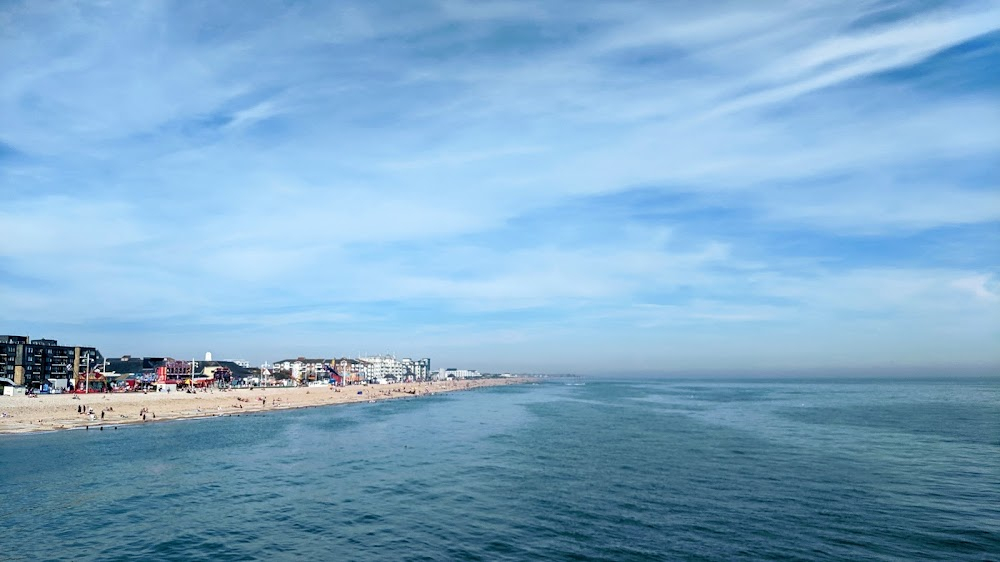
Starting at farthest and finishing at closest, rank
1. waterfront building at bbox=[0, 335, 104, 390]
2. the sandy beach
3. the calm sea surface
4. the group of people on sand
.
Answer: waterfront building at bbox=[0, 335, 104, 390], the group of people on sand, the sandy beach, the calm sea surface

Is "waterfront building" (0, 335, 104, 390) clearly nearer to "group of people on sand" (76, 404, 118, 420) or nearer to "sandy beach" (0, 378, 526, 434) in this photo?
"sandy beach" (0, 378, 526, 434)

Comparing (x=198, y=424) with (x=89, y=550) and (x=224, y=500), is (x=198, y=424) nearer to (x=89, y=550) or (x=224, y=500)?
(x=224, y=500)

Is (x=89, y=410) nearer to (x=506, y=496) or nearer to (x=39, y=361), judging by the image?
(x=39, y=361)

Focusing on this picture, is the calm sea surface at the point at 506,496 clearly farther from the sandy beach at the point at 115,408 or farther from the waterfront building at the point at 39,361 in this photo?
the waterfront building at the point at 39,361

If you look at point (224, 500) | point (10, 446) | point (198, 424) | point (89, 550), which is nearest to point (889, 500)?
point (224, 500)

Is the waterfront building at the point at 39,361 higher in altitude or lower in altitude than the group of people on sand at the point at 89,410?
higher

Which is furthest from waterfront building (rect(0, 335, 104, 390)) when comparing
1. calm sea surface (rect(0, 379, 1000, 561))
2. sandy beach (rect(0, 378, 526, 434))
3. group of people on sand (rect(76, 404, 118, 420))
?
calm sea surface (rect(0, 379, 1000, 561))

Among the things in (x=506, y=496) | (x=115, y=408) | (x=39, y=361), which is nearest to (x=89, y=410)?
(x=115, y=408)

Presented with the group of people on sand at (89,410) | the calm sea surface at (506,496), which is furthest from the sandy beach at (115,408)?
the calm sea surface at (506,496)
